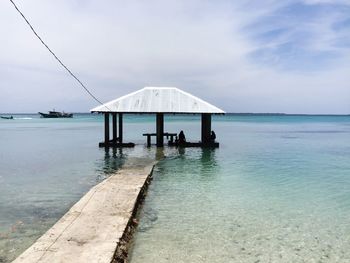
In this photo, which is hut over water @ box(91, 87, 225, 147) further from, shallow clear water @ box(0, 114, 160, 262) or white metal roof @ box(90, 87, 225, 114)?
shallow clear water @ box(0, 114, 160, 262)

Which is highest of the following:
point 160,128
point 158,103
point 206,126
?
point 158,103

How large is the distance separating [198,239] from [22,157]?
16429 millimetres

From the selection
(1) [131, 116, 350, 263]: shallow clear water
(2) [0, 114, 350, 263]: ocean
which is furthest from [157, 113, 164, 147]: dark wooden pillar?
(1) [131, 116, 350, 263]: shallow clear water

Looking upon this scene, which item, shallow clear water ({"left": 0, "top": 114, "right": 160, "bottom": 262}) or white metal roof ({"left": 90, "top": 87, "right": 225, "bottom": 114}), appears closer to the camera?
shallow clear water ({"left": 0, "top": 114, "right": 160, "bottom": 262})

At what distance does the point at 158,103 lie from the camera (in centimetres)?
2348

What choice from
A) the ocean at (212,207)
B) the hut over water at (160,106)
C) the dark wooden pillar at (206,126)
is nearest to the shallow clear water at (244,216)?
the ocean at (212,207)

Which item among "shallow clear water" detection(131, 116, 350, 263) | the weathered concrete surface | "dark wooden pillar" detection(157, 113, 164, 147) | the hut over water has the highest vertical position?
the hut over water

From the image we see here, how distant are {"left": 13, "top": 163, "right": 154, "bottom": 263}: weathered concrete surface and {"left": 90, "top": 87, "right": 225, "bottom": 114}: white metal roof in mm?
11520

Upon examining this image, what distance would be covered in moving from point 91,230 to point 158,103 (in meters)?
16.4

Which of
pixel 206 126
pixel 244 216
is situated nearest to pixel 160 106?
pixel 206 126

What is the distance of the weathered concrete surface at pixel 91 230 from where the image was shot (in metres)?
6.16

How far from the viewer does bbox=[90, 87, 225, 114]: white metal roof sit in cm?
2283

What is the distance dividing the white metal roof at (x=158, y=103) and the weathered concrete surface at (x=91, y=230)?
1152cm

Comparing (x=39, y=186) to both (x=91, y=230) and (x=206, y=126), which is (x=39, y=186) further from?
(x=206, y=126)
